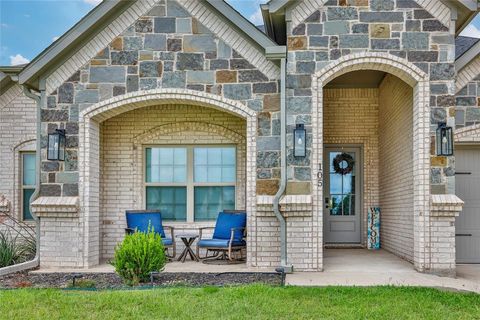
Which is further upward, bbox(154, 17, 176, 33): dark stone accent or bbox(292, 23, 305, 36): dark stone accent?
bbox(154, 17, 176, 33): dark stone accent

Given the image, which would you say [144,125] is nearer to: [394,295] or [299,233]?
[299,233]

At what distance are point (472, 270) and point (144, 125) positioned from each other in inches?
261

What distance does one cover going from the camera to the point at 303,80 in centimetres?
872

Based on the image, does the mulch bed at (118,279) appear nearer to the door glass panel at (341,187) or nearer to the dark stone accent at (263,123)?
the dark stone accent at (263,123)

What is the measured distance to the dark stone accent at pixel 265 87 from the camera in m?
9.01

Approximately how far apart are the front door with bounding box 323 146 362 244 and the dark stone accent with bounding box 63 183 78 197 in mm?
5742

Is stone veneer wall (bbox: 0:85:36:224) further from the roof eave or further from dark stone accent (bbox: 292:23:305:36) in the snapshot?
dark stone accent (bbox: 292:23:305:36)

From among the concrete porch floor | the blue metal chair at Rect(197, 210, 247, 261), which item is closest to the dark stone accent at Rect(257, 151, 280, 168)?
the blue metal chair at Rect(197, 210, 247, 261)

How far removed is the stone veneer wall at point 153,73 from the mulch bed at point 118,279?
1611 millimetres

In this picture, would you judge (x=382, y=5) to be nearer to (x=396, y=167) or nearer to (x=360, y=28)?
(x=360, y=28)

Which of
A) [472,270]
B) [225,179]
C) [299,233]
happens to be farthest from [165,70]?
[472,270]

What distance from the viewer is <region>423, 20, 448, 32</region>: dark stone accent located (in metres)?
8.67

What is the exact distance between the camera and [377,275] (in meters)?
8.11

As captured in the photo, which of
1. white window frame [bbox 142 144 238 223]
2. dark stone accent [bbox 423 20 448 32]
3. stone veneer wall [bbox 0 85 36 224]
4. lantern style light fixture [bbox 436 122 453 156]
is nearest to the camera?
lantern style light fixture [bbox 436 122 453 156]
